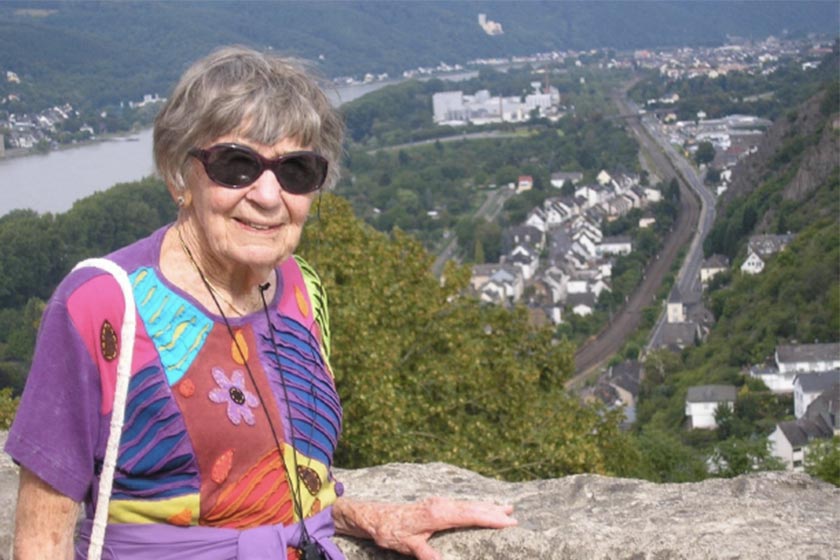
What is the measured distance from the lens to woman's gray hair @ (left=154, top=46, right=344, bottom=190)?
2.14m

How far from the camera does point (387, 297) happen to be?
984 centimetres

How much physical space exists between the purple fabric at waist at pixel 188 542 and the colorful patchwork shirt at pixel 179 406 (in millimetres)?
17

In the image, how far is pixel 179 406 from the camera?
2133 millimetres

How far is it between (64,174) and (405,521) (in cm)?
2480

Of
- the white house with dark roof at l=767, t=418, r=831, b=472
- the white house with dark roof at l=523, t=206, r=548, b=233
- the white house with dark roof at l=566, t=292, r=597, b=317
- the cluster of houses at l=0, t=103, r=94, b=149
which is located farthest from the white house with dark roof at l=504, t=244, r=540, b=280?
the white house with dark roof at l=767, t=418, r=831, b=472

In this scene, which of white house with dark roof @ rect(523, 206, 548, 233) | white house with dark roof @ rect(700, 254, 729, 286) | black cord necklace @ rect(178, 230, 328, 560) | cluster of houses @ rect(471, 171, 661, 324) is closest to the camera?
black cord necklace @ rect(178, 230, 328, 560)

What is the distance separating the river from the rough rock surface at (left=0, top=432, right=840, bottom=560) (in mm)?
14156

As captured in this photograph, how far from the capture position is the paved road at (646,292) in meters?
41.5

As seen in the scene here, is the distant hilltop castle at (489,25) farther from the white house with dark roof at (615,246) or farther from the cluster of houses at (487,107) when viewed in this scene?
the white house with dark roof at (615,246)

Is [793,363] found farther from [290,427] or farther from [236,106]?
[236,106]

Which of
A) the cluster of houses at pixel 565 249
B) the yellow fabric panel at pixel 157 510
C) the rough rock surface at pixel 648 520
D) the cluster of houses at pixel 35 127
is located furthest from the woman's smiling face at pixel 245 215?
the cluster of houses at pixel 565 249

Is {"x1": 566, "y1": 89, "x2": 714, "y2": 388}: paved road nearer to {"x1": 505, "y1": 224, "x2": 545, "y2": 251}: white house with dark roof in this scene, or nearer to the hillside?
the hillside

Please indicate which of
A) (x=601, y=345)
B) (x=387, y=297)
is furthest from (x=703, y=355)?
(x=387, y=297)

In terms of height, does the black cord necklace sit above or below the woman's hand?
above
